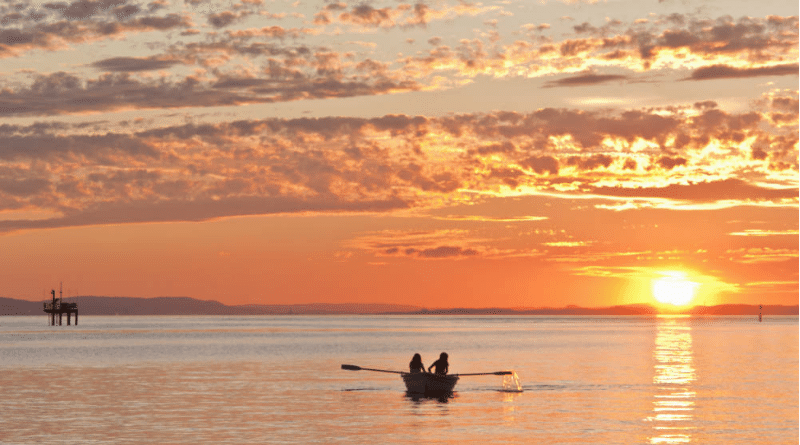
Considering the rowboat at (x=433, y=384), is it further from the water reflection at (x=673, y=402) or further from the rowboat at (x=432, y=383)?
the water reflection at (x=673, y=402)

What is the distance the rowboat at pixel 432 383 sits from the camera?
58656 millimetres

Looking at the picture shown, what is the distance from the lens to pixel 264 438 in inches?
1588

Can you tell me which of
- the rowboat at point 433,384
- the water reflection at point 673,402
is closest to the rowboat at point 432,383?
the rowboat at point 433,384

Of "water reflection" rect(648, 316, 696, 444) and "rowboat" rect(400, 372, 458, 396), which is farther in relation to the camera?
"rowboat" rect(400, 372, 458, 396)

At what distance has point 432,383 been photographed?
192 feet

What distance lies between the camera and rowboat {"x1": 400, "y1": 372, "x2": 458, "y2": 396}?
5866 cm

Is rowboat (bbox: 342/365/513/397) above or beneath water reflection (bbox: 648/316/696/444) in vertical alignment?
above

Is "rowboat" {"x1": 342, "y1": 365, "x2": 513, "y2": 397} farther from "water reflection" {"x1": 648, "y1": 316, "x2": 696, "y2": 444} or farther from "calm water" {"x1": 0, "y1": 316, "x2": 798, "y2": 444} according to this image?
"water reflection" {"x1": 648, "y1": 316, "x2": 696, "y2": 444}

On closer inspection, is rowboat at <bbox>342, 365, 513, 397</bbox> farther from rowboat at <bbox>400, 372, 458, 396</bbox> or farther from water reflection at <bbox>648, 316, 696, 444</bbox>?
water reflection at <bbox>648, 316, 696, 444</bbox>

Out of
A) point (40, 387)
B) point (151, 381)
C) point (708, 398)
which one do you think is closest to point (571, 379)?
point (708, 398)

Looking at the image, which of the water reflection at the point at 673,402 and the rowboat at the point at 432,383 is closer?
the water reflection at the point at 673,402

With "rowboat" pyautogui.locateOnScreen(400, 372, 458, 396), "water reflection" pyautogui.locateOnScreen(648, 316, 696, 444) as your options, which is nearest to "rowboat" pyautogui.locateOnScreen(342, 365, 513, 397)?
"rowboat" pyautogui.locateOnScreen(400, 372, 458, 396)

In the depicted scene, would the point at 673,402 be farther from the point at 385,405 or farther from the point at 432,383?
the point at 385,405

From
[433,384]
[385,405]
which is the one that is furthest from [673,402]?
[385,405]
